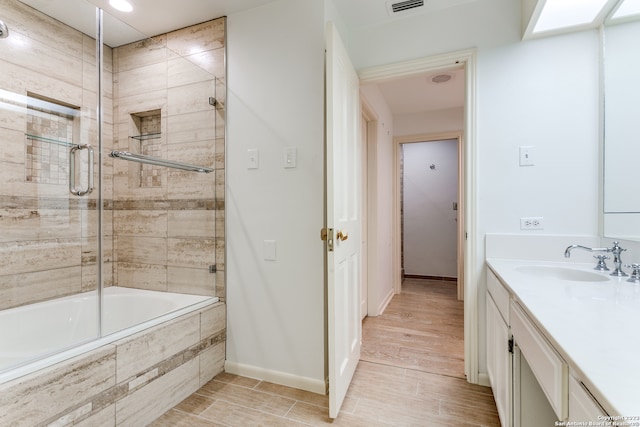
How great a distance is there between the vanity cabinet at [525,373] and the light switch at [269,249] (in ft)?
4.31

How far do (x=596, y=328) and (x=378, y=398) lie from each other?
1.34 metres

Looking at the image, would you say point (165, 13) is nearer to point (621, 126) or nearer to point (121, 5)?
point (121, 5)

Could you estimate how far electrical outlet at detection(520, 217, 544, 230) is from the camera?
6.00ft

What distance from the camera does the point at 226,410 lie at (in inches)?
66.4

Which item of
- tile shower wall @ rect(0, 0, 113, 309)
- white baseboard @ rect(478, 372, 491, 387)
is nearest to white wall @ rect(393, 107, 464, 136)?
white baseboard @ rect(478, 372, 491, 387)

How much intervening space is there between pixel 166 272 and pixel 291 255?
112 centimetres

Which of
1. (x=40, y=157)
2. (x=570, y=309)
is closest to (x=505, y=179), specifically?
(x=570, y=309)

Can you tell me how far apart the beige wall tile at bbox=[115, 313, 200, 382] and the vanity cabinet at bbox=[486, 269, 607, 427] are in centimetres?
170

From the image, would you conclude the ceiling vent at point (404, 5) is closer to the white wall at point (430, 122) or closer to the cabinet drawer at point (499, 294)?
the cabinet drawer at point (499, 294)

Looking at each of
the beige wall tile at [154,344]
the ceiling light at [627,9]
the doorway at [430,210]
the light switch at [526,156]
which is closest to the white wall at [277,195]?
the beige wall tile at [154,344]

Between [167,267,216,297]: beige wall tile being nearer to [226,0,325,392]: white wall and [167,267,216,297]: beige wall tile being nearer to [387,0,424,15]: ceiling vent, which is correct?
[226,0,325,392]: white wall

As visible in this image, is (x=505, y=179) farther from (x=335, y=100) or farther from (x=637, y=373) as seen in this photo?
→ (x=637, y=373)

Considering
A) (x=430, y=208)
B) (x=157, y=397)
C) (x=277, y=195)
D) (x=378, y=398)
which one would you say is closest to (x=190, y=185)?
(x=277, y=195)

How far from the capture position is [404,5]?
1964 mm
